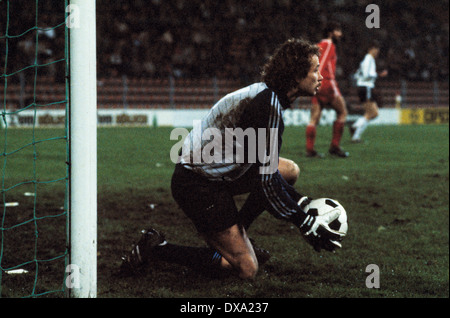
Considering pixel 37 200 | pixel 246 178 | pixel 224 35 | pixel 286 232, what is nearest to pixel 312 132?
pixel 286 232

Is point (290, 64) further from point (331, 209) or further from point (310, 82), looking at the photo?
point (331, 209)

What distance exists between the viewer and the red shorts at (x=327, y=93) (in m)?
9.62

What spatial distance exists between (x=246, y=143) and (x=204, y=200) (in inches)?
17.1

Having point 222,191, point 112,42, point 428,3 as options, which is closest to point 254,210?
point 222,191

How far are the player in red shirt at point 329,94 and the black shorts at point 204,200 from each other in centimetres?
623

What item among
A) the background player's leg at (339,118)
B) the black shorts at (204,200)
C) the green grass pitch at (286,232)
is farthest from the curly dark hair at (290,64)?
the background player's leg at (339,118)

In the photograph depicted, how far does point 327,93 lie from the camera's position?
382 inches

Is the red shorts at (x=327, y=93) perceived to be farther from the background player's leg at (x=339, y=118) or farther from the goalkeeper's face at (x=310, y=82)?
the goalkeeper's face at (x=310, y=82)

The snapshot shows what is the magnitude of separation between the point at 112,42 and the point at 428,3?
1771 cm

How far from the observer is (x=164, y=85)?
20469mm

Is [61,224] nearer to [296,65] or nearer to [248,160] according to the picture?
[248,160]

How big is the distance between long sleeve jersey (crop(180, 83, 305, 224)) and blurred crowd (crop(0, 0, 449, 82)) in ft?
48.8

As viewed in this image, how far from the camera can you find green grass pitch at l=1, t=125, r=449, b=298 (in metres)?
3.69

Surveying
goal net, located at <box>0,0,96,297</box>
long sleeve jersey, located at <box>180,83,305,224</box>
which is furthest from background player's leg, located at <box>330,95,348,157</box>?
long sleeve jersey, located at <box>180,83,305,224</box>
